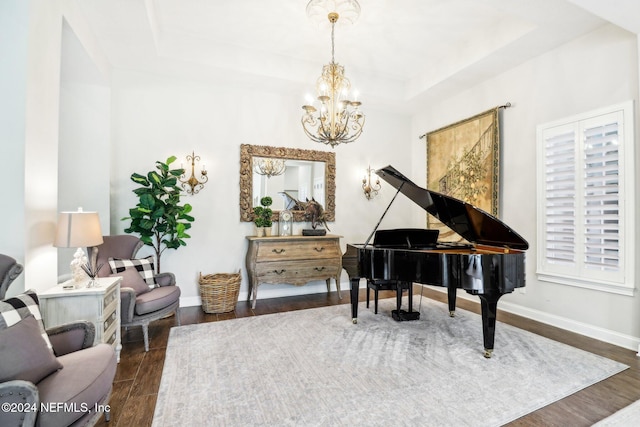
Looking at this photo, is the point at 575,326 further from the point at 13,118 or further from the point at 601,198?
the point at 13,118

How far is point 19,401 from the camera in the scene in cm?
118

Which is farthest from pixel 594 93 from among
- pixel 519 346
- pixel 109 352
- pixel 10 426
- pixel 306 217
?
pixel 10 426

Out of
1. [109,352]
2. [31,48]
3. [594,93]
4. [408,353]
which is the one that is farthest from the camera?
[594,93]

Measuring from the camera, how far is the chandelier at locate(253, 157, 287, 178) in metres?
4.80

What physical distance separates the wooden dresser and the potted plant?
0.19 m

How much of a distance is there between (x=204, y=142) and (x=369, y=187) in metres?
2.81

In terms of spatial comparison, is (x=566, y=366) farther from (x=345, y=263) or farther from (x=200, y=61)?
(x=200, y=61)

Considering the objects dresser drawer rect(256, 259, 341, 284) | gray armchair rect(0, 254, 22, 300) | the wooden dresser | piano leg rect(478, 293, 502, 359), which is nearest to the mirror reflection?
the wooden dresser

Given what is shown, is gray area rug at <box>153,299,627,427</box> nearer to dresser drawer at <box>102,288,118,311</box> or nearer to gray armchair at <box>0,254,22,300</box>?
dresser drawer at <box>102,288,118,311</box>

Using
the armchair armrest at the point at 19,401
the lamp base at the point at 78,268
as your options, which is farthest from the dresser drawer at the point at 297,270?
the armchair armrest at the point at 19,401

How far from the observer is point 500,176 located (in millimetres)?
4305

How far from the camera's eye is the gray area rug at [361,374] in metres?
1.98

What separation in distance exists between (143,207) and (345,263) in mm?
2520

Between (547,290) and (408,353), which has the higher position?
(547,290)
